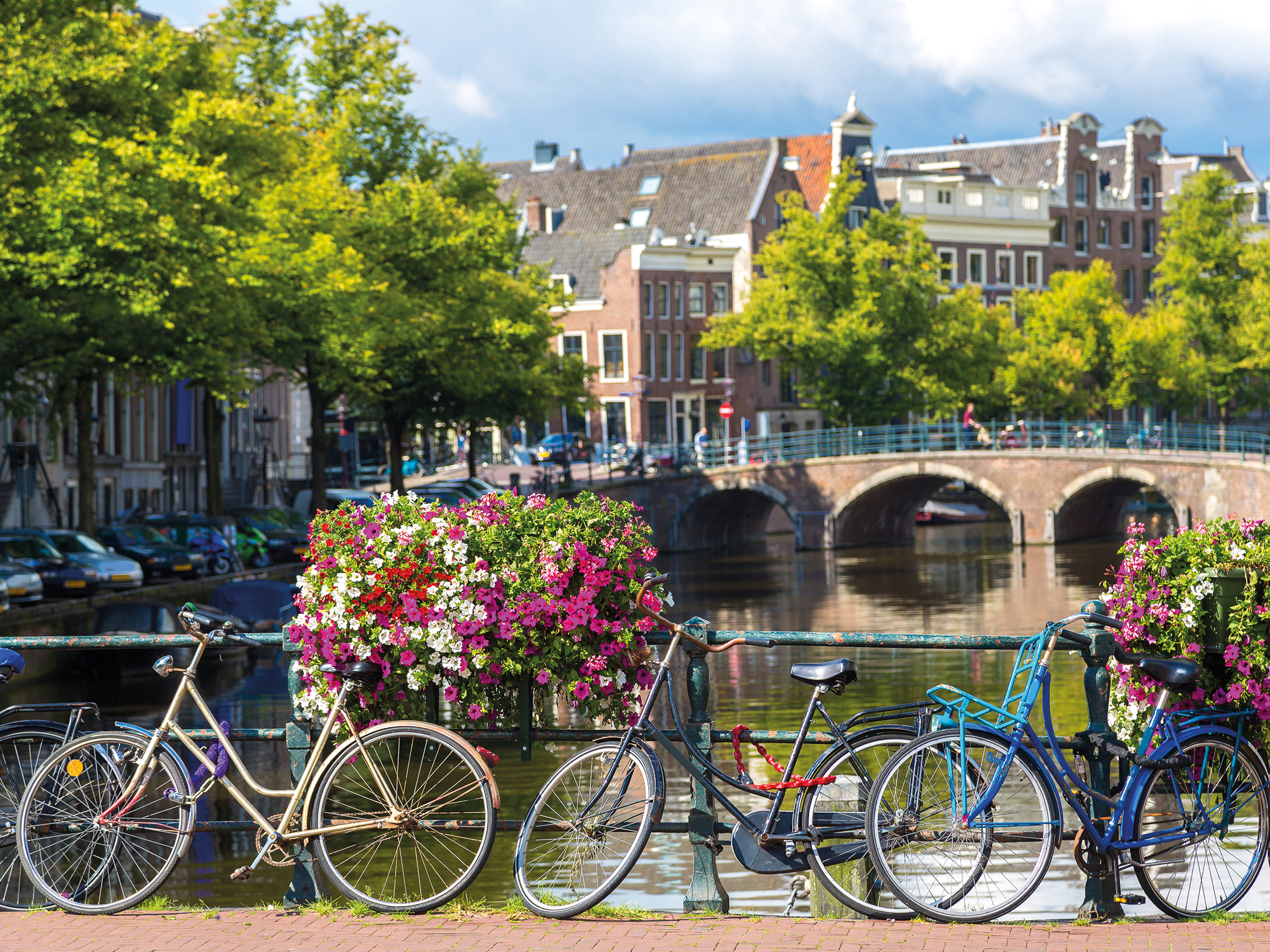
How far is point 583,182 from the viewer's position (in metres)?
73.0

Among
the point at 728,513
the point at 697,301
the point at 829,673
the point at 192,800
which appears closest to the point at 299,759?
the point at 192,800

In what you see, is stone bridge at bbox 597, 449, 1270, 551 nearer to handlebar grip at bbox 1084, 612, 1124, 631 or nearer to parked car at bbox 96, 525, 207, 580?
parked car at bbox 96, 525, 207, 580

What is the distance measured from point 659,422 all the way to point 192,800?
59.4 m

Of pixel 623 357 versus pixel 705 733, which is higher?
pixel 623 357

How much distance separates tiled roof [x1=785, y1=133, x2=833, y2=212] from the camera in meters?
69.6

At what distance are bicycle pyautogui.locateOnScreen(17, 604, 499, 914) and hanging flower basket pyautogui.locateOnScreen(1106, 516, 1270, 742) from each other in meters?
2.51

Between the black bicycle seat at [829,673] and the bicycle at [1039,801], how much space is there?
30 centimetres

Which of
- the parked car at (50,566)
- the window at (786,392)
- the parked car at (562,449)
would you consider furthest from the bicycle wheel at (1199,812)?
the window at (786,392)

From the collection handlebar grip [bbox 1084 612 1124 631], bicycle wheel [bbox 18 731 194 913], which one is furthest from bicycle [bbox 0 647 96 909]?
handlebar grip [bbox 1084 612 1124 631]

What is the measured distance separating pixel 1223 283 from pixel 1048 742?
5640cm

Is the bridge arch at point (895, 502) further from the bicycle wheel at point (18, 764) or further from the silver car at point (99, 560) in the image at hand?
the bicycle wheel at point (18, 764)

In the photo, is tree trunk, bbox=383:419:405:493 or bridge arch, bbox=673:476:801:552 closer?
tree trunk, bbox=383:419:405:493

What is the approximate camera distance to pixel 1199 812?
6.06m

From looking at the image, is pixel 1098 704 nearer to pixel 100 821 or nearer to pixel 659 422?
pixel 100 821
